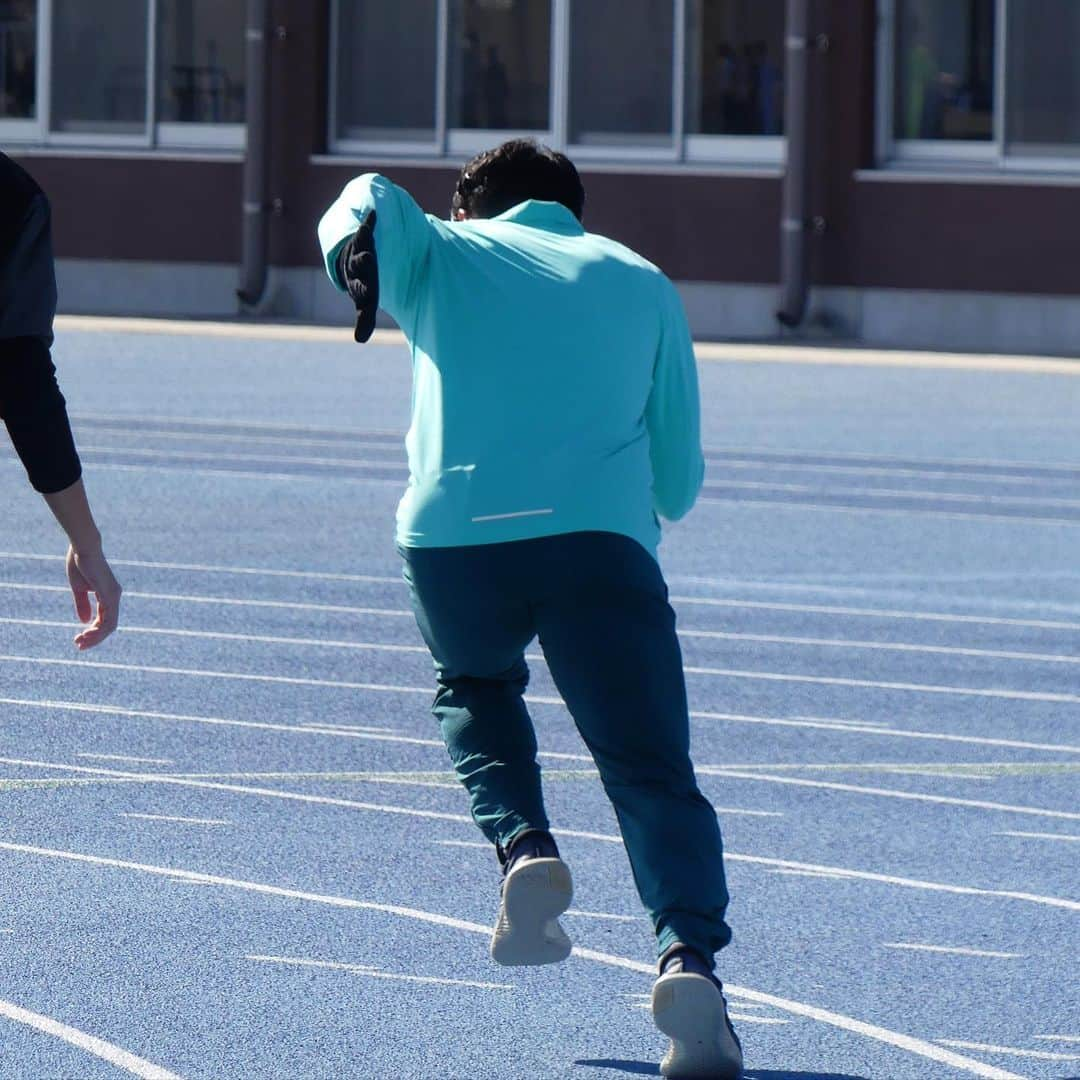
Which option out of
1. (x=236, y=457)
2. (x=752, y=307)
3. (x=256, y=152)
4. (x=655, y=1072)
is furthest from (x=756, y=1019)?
(x=256, y=152)

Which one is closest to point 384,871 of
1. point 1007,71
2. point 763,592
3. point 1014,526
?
point 763,592

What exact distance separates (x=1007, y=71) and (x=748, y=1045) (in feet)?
77.5

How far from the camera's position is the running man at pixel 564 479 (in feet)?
15.8

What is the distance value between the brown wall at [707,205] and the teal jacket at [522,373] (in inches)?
882

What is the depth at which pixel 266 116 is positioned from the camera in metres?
30.3

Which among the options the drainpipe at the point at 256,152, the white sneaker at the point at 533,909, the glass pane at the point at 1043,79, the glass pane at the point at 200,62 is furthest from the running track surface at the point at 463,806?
the glass pane at the point at 200,62

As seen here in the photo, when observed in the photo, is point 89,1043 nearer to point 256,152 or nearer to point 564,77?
point 564,77

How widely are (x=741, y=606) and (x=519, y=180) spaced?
635 cm

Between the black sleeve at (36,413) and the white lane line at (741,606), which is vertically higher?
the black sleeve at (36,413)

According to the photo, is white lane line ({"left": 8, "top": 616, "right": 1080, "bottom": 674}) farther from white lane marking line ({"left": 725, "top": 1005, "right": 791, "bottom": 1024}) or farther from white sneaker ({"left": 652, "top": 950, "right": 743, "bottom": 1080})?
white sneaker ({"left": 652, "top": 950, "right": 743, "bottom": 1080})

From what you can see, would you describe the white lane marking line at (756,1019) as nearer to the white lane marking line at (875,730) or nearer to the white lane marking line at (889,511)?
the white lane marking line at (875,730)

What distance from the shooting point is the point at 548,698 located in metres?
9.17

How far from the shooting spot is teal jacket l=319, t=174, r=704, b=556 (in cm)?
484

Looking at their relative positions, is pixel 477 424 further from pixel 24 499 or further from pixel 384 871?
pixel 24 499
